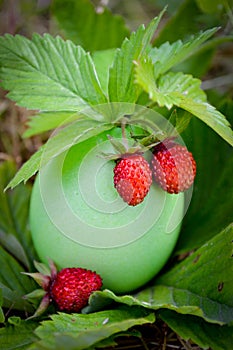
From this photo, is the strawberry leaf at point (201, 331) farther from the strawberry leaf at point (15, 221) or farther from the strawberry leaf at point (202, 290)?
the strawberry leaf at point (15, 221)

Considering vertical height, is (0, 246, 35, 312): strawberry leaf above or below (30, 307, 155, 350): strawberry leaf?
above

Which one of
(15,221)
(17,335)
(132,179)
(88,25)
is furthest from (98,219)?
(88,25)

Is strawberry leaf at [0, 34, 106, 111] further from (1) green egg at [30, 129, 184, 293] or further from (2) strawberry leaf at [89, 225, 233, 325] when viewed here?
(2) strawberry leaf at [89, 225, 233, 325]

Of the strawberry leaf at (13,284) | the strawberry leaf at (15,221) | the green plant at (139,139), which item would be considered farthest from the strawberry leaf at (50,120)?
the strawberry leaf at (13,284)

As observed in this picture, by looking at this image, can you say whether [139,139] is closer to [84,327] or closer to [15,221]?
[84,327]

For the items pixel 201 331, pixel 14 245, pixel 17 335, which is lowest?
pixel 201 331

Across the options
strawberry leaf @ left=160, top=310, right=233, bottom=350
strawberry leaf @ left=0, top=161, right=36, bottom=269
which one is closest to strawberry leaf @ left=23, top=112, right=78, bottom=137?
strawberry leaf @ left=0, top=161, right=36, bottom=269
